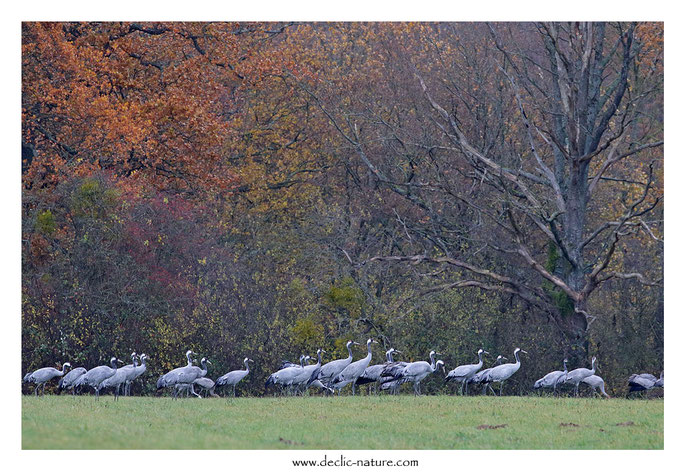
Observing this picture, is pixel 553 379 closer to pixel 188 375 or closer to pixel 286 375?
pixel 286 375

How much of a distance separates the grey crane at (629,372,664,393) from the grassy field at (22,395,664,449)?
5.55 feet

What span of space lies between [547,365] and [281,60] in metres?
14.3

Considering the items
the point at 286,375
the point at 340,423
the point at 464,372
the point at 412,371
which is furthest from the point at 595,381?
the point at 340,423

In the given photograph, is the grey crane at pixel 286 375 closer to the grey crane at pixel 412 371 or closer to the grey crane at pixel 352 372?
the grey crane at pixel 352 372

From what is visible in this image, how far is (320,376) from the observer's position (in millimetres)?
20156

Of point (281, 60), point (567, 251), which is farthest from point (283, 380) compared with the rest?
point (281, 60)

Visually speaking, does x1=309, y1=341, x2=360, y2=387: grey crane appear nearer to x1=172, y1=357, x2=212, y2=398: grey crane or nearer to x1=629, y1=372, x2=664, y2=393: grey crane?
x1=172, y1=357, x2=212, y2=398: grey crane

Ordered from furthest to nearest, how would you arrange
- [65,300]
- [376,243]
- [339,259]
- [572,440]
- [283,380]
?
[376,243], [339,259], [65,300], [283,380], [572,440]

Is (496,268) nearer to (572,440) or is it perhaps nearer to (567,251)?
(567,251)

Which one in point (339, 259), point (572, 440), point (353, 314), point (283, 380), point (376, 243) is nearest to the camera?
point (572, 440)

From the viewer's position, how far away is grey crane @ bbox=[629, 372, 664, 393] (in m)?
20.9

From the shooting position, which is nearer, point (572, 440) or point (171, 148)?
point (572, 440)

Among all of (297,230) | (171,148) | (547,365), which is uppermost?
(171,148)

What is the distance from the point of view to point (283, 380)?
1969 centimetres
